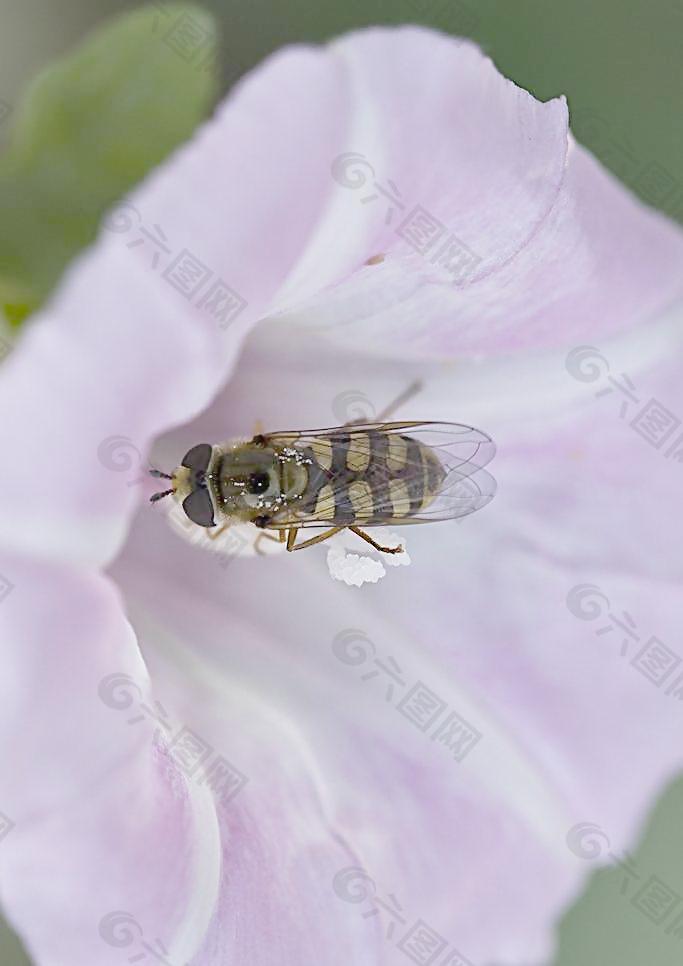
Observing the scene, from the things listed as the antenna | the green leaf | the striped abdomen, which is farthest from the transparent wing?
the green leaf

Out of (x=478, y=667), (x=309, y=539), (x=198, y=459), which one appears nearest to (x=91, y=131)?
(x=198, y=459)

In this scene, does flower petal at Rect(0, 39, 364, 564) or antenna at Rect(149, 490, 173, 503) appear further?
antenna at Rect(149, 490, 173, 503)

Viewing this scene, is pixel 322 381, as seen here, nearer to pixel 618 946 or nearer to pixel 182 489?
pixel 182 489

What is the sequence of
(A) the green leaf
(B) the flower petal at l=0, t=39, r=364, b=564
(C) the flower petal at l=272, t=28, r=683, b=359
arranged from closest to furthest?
(B) the flower petal at l=0, t=39, r=364, b=564 → (C) the flower petal at l=272, t=28, r=683, b=359 → (A) the green leaf

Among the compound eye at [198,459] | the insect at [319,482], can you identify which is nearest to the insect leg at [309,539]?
the insect at [319,482]

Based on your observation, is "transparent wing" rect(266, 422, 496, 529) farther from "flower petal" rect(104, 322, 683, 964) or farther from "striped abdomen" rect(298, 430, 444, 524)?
"flower petal" rect(104, 322, 683, 964)

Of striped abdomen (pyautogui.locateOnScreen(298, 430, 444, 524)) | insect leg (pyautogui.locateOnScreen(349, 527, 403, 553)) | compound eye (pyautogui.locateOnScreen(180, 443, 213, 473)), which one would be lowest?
compound eye (pyautogui.locateOnScreen(180, 443, 213, 473))

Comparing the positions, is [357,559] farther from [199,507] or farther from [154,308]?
[154,308]
